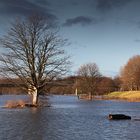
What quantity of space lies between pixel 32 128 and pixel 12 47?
90.7 ft

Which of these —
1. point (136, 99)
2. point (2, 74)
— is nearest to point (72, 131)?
point (2, 74)

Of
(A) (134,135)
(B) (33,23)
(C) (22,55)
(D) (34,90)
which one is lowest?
(A) (134,135)

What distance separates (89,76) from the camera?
12031 cm

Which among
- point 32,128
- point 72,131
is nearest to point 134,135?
point 72,131

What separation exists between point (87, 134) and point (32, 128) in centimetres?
454

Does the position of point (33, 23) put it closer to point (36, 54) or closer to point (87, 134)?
point (36, 54)

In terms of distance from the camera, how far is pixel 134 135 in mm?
24141

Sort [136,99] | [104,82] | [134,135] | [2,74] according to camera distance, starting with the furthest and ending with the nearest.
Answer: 1. [104,82]
2. [136,99]
3. [2,74]
4. [134,135]

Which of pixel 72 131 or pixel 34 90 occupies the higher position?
pixel 34 90

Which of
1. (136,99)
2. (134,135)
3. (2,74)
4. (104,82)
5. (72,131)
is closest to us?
(134,135)

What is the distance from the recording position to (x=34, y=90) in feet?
180

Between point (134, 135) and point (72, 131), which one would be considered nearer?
point (134, 135)

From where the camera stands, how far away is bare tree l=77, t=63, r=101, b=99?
4712 inches

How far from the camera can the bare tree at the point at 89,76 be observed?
120 meters
